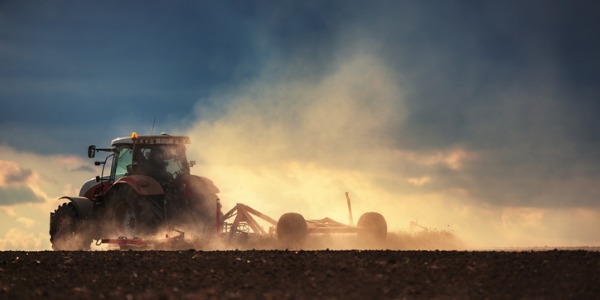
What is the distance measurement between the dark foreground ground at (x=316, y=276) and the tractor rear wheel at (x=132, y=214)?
16.3 ft

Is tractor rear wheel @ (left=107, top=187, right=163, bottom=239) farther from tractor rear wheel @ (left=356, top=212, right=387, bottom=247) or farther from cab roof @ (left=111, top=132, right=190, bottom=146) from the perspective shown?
tractor rear wheel @ (left=356, top=212, right=387, bottom=247)

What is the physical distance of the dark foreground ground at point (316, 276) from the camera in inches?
370

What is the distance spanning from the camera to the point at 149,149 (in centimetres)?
1902

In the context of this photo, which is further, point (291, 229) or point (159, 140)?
point (159, 140)

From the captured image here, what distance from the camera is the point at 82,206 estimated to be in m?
19.6

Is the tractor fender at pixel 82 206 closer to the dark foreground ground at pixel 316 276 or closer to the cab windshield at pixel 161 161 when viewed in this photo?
the cab windshield at pixel 161 161

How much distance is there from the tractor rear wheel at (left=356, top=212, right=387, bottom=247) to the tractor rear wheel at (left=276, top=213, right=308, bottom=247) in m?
1.76

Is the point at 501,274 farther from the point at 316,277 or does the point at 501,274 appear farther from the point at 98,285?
the point at 98,285

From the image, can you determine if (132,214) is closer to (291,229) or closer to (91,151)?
(91,151)

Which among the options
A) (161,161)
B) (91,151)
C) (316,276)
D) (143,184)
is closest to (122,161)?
(91,151)

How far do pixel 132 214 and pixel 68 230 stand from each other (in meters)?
2.40

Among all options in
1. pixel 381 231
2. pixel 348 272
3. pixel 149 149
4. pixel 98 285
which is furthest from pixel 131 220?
pixel 348 272

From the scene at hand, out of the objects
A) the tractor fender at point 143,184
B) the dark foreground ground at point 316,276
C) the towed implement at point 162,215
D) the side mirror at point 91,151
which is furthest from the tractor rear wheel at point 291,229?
the side mirror at point 91,151

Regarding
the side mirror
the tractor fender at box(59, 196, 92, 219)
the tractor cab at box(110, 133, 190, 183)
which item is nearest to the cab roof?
the tractor cab at box(110, 133, 190, 183)
